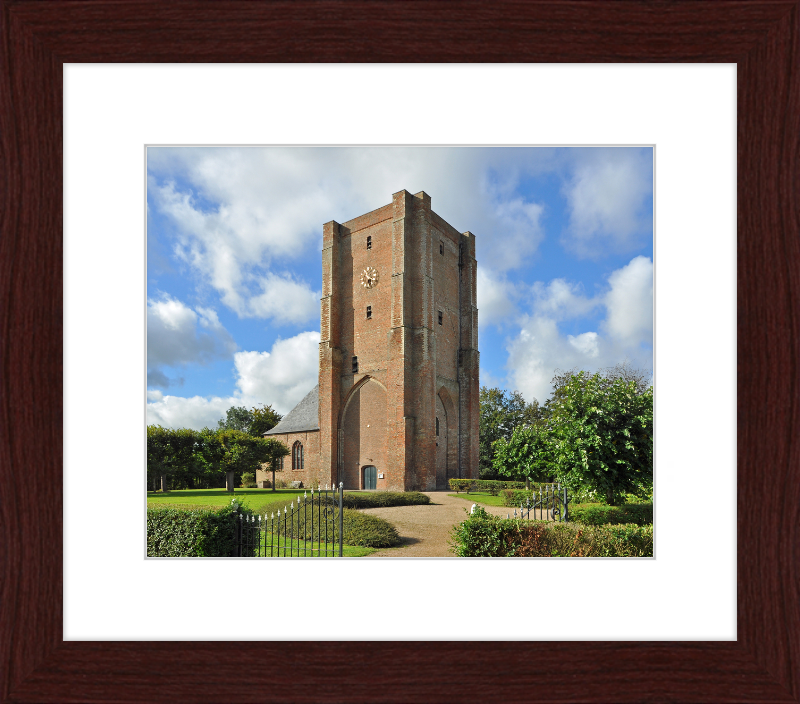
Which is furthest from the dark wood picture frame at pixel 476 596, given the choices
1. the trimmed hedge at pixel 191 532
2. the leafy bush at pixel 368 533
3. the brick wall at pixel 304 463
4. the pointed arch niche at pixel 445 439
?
the brick wall at pixel 304 463

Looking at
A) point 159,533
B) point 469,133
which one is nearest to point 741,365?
point 469,133

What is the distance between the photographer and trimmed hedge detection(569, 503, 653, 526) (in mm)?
10914

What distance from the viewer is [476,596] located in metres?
3.48

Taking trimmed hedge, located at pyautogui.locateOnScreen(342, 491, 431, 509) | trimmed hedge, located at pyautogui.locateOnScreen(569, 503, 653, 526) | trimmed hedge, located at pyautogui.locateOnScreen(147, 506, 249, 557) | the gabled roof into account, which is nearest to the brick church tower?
the gabled roof

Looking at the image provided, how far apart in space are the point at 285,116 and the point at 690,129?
311 cm

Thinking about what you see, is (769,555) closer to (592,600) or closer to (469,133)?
(592,600)

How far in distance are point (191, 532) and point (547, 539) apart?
225 inches

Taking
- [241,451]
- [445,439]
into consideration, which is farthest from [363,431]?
[241,451]

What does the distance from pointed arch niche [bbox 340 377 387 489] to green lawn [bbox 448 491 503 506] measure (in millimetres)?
6126

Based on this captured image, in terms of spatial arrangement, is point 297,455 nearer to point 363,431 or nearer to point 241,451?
point 241,451

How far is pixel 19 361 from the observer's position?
3.46 m

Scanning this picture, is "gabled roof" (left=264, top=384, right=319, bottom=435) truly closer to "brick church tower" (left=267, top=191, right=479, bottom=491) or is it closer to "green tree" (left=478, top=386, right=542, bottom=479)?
"brick church tower" (left=267, top=191, right=479, bottom=491)
